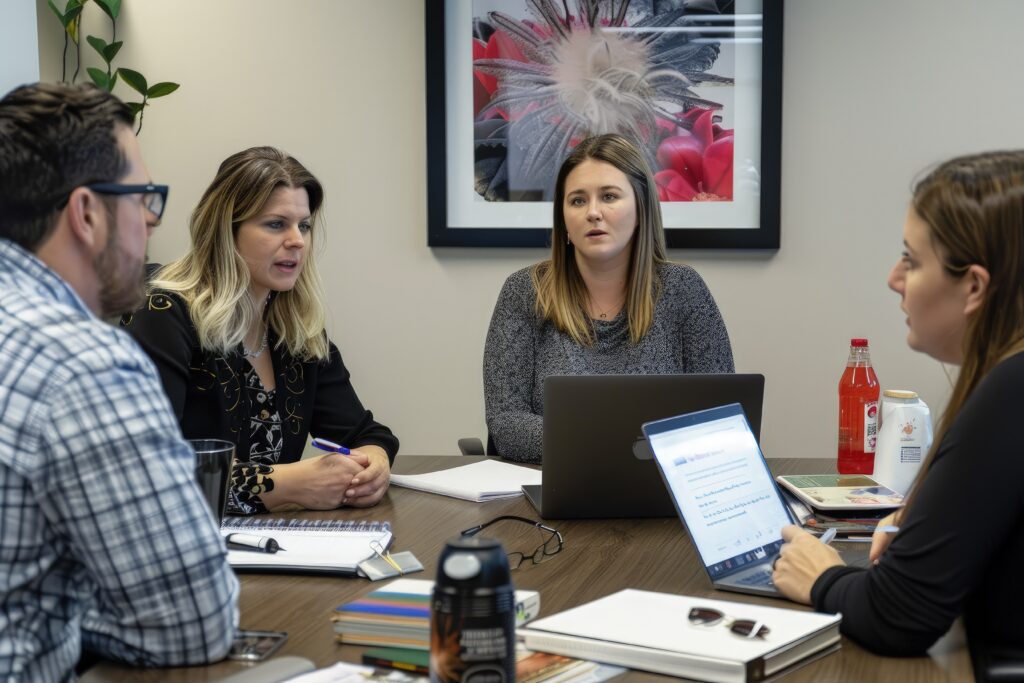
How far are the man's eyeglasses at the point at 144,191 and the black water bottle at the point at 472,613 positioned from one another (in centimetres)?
56

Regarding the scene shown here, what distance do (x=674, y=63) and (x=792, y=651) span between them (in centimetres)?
247

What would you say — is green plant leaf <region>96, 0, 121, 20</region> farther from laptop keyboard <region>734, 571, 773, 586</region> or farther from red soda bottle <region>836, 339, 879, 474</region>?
laptop keyboard <region>734, 571, 773, 586</region>

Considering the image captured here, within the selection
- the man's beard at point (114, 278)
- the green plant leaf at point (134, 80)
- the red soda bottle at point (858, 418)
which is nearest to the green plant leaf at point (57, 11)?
the green plant leaf at point (134, 80)

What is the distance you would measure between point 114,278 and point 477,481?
1.02m

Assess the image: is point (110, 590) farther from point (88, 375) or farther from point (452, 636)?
point (452, 636)

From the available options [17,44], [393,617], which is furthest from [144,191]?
[17,44]

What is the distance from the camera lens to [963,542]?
3.79ft

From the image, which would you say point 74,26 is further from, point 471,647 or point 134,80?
point 471,647

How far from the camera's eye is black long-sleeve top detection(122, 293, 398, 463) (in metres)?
2.05

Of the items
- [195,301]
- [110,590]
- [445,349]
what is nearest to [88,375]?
[110,590]

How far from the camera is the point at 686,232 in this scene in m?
3.33

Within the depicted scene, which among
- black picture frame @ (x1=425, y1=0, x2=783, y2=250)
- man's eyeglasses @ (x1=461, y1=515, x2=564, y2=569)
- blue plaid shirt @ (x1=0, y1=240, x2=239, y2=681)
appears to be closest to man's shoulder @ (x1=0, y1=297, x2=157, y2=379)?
blue plaid shirt @ (x1=0, y1=240, x2=239, y2=681)

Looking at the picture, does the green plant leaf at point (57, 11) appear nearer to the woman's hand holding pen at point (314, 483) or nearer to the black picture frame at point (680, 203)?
the black picture frame at point (680, 203)

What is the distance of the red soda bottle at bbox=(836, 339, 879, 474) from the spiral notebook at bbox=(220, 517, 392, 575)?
993 mm
